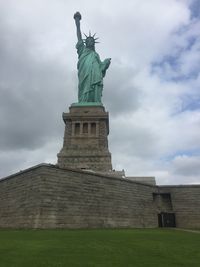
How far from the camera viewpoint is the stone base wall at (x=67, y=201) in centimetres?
2341

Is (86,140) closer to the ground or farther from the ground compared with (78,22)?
closer to the ground

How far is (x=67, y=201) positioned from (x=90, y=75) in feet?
104

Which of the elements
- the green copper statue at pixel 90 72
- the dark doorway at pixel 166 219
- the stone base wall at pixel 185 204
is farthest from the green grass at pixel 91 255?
the green copper statue at pixel 90 72

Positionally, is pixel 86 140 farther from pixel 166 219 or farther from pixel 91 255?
pixel 91 255

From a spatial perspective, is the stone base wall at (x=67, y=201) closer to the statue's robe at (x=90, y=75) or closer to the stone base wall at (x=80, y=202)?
the stone base wall at (x=80, y=202)

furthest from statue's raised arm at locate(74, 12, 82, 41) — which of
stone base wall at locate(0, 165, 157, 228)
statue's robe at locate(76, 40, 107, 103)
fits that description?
stone base wall at locate(0, 165, 157, 228)

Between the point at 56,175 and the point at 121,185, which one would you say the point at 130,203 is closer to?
the point at 121,185

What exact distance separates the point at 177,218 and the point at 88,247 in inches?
825

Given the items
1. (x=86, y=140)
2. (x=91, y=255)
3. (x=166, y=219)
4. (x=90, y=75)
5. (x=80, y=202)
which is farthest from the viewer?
(x=90, y=75)

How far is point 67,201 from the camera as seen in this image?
80.4ft

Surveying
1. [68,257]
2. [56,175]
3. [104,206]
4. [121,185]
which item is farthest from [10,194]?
[68,257]

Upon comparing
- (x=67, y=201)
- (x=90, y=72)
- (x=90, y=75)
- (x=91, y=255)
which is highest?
(x=90, y=72)

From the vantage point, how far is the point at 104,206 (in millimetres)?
26734

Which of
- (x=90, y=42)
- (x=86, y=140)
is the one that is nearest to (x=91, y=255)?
(x=86, y=140)
